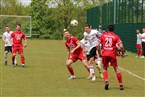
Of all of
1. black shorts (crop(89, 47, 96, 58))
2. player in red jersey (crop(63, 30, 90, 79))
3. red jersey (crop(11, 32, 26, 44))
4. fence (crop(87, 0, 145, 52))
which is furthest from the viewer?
fence (crop(87, 0, 145, 52))

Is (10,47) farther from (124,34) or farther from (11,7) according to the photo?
(11,7)

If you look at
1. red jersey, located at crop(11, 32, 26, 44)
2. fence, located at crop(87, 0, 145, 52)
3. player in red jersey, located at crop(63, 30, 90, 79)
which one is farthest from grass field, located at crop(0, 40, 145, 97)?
fence, located at crop(87, 0, 145, 52)

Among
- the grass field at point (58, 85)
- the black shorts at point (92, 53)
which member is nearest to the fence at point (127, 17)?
the grass field at point (58, 85)

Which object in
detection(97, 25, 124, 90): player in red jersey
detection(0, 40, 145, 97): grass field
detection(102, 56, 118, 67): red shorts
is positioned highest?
detection(97, 25, 124, 90): player in red jersey

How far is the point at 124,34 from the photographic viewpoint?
138 feet

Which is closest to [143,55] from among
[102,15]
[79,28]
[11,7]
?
[102,15]

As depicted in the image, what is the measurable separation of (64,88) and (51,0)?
65951 millimetres

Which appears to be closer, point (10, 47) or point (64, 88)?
point (64, 88)

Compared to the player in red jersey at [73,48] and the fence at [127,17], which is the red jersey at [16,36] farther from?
the fence at [127,17]

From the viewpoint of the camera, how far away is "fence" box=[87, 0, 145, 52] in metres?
36.4

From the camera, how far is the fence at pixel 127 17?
119 ft

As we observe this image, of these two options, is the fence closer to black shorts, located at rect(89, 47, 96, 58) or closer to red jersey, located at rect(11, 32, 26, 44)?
red jersey, located at rect(11, 32, 26, 44)

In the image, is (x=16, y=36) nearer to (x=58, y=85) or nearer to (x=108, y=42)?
(x=58, y=85)

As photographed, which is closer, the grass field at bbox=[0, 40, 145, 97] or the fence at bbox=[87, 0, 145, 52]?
the grass field at bbox=[0, 40, 145, 97]
